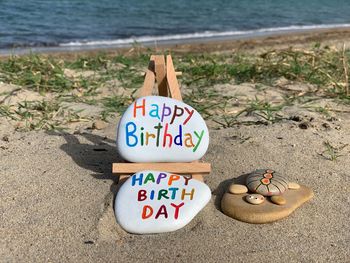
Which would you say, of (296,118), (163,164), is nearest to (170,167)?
(163,164)

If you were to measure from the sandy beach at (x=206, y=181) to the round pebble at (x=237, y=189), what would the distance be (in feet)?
0.42

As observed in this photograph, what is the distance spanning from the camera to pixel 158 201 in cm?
306

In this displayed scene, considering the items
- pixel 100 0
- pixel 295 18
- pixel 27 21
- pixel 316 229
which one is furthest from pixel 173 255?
pixel 100 0

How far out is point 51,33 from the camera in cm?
1126

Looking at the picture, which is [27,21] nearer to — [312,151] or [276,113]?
[276,113]

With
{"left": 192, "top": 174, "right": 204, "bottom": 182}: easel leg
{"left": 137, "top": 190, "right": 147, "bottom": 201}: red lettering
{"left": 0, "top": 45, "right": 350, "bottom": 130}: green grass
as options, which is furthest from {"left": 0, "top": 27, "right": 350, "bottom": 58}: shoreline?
{"left": 137, "top": 190, "right": 147, "bottom": 201}: red lettering

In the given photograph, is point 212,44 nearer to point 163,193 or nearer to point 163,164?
point 163,164

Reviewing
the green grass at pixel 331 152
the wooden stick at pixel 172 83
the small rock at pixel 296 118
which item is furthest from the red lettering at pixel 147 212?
the small rock at pixel 296 118

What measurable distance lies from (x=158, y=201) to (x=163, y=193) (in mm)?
69

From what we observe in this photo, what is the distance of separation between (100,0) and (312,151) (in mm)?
14149

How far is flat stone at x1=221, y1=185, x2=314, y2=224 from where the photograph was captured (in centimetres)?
300

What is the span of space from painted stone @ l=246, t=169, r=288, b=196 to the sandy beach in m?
0.17

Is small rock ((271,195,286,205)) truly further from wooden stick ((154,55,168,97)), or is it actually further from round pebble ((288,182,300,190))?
wooden stick ((154,55,168,97))

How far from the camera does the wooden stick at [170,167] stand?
3277 millimetres
